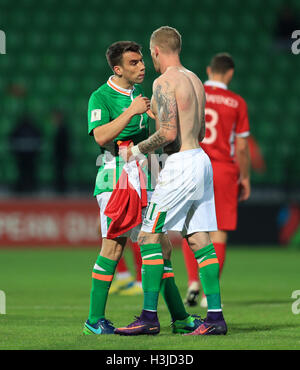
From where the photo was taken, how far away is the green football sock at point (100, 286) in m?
6.23

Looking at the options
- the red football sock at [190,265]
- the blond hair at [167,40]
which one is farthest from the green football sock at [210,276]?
the red football sock at [190,265]

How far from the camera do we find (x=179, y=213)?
6.11m

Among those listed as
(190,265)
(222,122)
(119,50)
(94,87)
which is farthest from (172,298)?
(94,87)

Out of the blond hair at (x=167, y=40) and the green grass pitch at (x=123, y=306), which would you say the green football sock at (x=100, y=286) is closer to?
the green grass pitch at (x=123, y=306)

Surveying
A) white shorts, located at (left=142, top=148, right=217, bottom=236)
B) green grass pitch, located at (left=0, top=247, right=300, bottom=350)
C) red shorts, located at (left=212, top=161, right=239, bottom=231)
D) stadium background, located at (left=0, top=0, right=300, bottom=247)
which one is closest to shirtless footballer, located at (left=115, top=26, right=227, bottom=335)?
white shorts, located at (left=142, top=148, right=217, bottom=236)

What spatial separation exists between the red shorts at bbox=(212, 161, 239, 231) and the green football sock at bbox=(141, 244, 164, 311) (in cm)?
260

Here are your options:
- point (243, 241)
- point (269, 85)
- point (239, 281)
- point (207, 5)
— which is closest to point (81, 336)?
point (239, 281)

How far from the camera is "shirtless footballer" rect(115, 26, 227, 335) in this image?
6.03 metres

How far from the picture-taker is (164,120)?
6020mm

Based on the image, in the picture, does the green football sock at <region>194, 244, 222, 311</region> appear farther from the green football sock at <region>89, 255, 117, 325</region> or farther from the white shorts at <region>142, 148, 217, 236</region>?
the green football sock at <region>89, 255, 117, 325</region>

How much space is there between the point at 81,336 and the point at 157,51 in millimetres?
2060

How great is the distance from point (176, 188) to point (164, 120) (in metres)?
0.48

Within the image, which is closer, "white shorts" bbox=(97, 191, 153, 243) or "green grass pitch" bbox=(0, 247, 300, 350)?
"green grass pitch" bbox=(0, 247, 300, 350)

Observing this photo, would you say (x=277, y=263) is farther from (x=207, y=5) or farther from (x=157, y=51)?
(x=207, y=5)
